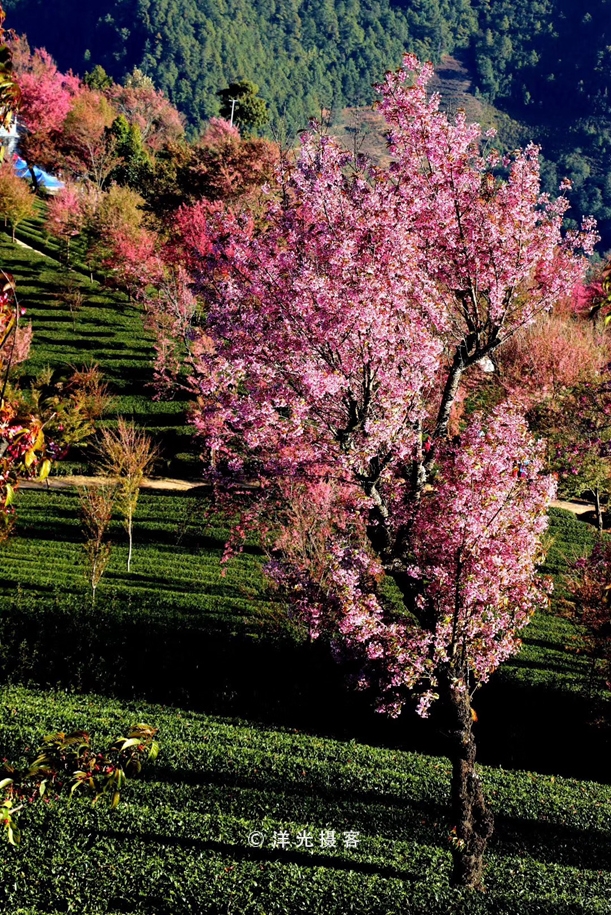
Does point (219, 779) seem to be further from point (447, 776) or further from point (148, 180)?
point (148, 180)

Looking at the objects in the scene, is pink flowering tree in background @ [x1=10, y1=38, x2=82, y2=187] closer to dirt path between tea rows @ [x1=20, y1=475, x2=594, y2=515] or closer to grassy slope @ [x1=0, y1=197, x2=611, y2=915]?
dirt path between tea rows @ [x1=20, y1=475, x2=594, y2=515]

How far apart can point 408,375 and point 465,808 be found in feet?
18.2

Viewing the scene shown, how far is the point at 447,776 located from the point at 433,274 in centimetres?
924

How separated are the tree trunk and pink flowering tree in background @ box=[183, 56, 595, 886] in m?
0.02

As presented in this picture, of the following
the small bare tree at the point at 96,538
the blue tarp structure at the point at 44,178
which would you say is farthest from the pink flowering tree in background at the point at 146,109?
the small bare tree at the point at 96,538

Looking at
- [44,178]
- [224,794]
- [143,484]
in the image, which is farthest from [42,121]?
[224,794]

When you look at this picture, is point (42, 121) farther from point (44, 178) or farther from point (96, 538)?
point (96, 538)

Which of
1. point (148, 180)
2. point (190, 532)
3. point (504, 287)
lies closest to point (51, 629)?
point (190, 532)

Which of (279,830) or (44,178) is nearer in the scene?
(279,830)

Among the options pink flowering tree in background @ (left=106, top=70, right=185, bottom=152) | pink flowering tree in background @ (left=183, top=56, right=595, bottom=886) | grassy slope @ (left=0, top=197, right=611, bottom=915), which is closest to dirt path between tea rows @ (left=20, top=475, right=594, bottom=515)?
grassy slope @ (left=0, top=197, right=611, bottom=915)

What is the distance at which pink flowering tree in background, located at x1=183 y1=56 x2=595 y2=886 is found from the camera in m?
9.63

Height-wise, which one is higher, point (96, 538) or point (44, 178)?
point (44, 178)

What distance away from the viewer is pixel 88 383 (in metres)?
35.4

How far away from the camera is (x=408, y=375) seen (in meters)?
10.1
